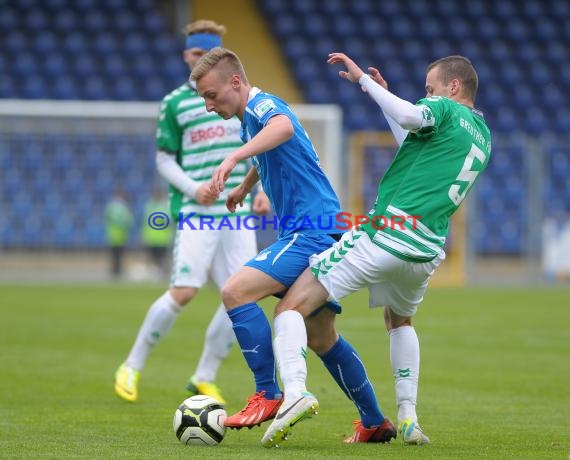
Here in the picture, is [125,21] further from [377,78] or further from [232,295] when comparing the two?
[232,295]

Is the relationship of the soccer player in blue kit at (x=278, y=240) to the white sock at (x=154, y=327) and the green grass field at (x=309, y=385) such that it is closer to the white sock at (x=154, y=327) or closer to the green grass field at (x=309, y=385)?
the green grass field at (x=309, y=385)

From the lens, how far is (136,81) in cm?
2719

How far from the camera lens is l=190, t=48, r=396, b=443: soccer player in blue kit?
586cm

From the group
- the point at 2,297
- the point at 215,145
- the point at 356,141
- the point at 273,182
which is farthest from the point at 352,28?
the point at 273,182

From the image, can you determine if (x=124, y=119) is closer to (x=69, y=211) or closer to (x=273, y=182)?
(x=69, y=211)

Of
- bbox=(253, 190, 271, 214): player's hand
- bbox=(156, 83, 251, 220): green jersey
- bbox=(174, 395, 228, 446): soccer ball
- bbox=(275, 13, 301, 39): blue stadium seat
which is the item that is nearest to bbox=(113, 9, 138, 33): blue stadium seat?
bbox=(275, 13, 301, 39): blue stadium seat

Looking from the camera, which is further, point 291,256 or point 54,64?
point 54,64

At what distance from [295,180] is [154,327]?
100 inches

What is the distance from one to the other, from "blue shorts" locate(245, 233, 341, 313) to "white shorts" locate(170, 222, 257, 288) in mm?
2232

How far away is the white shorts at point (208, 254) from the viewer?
820 centimetres

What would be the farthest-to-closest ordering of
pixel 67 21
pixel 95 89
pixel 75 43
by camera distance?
pixel 67 21 → pixel 75 43 → pixel 95 89

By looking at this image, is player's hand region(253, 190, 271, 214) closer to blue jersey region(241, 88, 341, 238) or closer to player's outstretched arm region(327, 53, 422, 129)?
blue jersey region(241, 88, 341, 238)

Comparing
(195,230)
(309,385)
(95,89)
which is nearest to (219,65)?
(195,230)

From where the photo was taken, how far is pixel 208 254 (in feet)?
27.1
